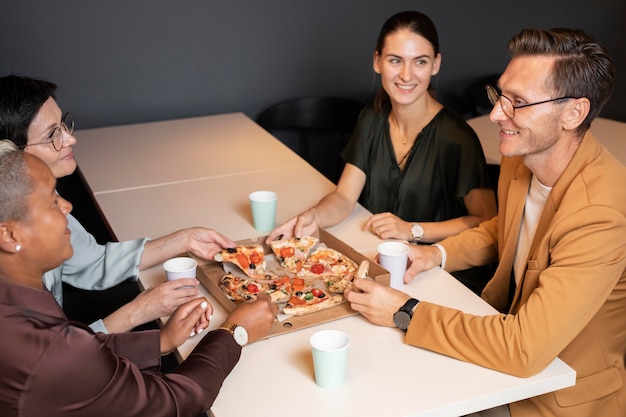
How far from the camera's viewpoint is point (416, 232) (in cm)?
268

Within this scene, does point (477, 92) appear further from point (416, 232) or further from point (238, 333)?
point (238, 333)

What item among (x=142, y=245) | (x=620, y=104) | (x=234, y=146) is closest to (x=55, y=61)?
(x=234, y=146)

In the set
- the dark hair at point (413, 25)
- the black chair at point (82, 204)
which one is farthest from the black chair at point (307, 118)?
the dark hair at point (413, 25)

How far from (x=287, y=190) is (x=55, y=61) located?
1.69m

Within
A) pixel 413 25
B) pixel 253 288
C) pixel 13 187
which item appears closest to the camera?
pixel 13 187

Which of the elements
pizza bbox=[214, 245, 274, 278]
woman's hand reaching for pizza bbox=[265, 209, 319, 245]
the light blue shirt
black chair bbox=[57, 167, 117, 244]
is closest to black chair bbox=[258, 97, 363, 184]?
black chair bbox=[57, 167, 117, 244]

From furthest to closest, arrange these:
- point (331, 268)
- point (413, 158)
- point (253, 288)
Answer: point (413, 158), point (331, 268), point (253, 288)

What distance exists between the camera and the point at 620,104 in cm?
494

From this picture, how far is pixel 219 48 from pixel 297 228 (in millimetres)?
2062

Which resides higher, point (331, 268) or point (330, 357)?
point (330, 357)

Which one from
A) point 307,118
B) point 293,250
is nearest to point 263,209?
point 293,250

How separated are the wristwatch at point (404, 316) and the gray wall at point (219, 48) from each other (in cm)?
267

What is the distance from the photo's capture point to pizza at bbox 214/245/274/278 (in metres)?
2.26

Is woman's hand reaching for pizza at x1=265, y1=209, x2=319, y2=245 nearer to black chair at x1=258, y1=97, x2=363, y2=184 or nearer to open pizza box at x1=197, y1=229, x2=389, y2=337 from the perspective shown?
open pizza box at x1=197, y1=229, x2=389, y2=337
